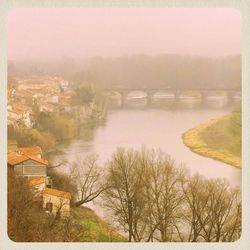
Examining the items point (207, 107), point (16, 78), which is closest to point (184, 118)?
point (207, 107)

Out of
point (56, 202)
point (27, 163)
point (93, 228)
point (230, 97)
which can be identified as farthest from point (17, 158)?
point (230, 97)

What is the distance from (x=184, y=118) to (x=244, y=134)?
0.28 m

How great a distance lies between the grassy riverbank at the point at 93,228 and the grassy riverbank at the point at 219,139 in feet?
1.70

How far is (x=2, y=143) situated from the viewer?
3.11 meters

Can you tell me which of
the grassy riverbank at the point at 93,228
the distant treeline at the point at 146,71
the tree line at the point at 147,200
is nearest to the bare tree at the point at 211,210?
the tree line at the point at 147,200

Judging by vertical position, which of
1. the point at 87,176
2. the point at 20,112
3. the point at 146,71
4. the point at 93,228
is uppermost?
the point at 146,71

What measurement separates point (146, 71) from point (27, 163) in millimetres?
677

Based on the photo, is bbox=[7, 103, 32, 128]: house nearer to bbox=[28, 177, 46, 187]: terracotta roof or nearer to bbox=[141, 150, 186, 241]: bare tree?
bbox=[28, 177, 46, 187]: terracotta roof

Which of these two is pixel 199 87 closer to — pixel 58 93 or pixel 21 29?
pixel 58 93

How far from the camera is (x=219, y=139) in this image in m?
3.11

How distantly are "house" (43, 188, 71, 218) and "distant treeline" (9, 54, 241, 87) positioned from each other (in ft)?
1.69

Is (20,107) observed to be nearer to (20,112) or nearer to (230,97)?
(20,112)

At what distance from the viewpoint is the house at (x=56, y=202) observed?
3104 millimetres

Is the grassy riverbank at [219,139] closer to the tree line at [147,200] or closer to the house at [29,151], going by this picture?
the tree line at [147,200]
